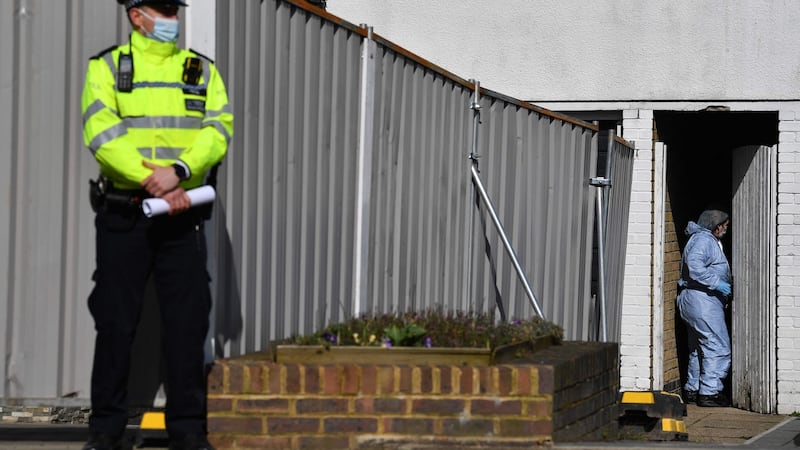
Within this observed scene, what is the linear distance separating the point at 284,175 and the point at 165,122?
1274mm

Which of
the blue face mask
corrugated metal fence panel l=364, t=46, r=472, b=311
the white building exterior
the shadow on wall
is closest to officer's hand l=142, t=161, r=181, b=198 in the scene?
the blue face mask

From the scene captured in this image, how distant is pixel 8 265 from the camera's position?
638cm

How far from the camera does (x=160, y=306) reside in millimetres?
6098

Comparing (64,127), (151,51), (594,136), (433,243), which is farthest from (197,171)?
(594,136)

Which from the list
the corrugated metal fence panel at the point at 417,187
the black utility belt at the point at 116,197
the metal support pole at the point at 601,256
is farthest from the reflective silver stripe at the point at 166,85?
the metal support pole at the point at 601,256

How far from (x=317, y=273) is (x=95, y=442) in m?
1.88

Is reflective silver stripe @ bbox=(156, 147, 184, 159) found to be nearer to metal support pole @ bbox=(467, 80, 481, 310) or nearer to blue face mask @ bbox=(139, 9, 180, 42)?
blue face mask @ bbox=(139, 9, 180, 42)

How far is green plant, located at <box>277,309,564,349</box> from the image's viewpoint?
673cm

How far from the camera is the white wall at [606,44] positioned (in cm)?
1381

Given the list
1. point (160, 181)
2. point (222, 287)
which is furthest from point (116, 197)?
point (222, 287)

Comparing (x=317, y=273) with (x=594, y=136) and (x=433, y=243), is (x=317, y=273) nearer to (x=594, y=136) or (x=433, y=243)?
(x=433, y=243)

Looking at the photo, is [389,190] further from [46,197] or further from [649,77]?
[649,77]

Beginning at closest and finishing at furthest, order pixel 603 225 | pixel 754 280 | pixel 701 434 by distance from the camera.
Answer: pixel 603 225 < pixel 701 434 < pixel 754 280

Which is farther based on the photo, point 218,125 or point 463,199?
point 463,199
